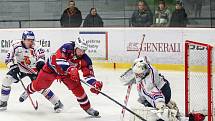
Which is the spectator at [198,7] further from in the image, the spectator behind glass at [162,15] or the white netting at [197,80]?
the white netting at [197,80]

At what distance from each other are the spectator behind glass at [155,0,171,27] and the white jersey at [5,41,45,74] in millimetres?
3835

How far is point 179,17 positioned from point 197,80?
145 inches

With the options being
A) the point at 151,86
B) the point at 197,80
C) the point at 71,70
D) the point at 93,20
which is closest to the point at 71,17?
the point at 93,20

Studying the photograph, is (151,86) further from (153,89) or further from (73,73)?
(73,73)

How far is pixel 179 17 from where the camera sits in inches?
381

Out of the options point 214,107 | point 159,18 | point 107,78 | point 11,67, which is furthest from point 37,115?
point 159,18

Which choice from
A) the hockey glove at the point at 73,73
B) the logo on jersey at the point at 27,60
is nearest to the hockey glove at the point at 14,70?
the logo on jersey at the point at 27,60

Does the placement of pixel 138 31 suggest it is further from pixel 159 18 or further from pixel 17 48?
pixel 17 48

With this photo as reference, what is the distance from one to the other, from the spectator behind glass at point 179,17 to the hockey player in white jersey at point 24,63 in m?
3.86

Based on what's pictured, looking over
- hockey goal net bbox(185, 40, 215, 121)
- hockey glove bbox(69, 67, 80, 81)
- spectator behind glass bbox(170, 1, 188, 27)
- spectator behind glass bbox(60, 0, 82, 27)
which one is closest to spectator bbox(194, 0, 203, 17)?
spectator behind glass bbox(170, 1, 188, 27)

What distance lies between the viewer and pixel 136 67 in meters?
4.79

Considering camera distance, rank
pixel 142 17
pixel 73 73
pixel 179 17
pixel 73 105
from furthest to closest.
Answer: pixel 142 17 < pixel 179 17 < pixel 73 105 < pixel 73 73

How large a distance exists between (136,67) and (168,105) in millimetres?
532

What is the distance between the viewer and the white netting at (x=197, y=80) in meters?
5.62
